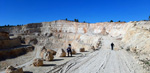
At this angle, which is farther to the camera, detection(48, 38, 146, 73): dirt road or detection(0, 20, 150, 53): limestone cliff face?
detection(0, 20, 150, 53): limestone cliff face

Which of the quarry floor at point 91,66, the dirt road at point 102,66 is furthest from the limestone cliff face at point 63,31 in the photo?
the dirt road at point 102,66

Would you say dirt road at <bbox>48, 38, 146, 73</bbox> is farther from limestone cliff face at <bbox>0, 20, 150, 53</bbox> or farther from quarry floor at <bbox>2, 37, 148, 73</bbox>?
limestone cliff face at <bbox>0, 20, 150, 53</bbox>

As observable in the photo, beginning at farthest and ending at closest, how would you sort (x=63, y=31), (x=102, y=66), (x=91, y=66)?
(x=63, y=31), (x=91, y=66), (x=102, y=66)

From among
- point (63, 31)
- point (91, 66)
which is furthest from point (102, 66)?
point (63, 31)

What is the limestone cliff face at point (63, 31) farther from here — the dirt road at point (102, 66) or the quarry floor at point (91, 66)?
the dirt road at point (102, 66)

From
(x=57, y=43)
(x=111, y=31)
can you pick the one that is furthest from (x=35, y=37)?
(x=111, y=31)

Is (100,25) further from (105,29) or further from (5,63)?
(5,63)

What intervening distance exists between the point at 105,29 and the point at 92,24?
8.42 m

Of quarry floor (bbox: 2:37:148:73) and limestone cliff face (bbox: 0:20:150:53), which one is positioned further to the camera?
limestone cliff face (bbox: 0:20:150:53)

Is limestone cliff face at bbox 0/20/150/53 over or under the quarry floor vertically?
over

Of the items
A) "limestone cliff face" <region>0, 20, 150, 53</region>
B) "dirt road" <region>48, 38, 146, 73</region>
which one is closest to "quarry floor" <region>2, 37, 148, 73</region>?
"dirt road" <region>48, 38, 146, 73</region>

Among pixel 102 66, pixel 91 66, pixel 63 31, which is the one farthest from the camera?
pixel 63 31

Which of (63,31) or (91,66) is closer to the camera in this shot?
(91,66)

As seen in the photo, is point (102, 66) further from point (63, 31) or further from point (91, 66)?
point (63, 31)
